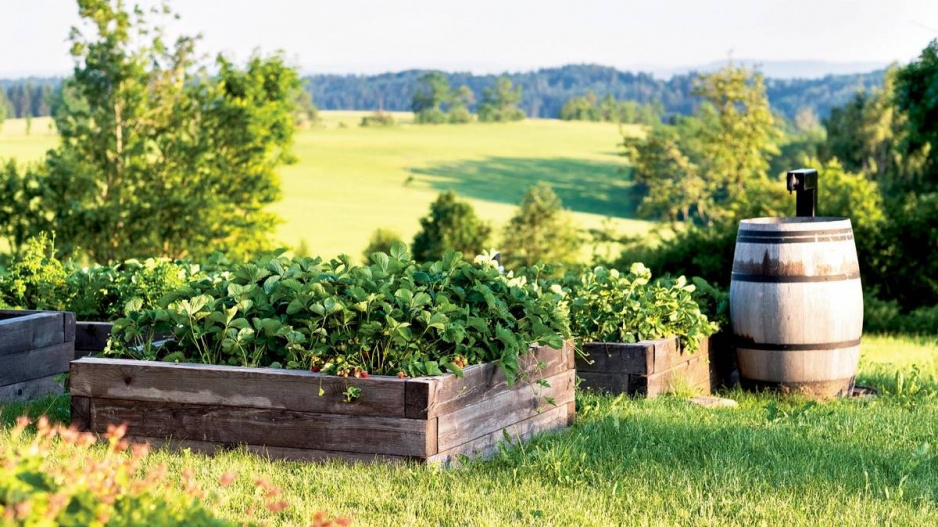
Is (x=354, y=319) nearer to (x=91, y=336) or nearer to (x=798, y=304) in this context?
(x=91, y=336)

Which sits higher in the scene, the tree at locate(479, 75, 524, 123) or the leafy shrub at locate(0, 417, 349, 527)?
the tree at locate(479, 75, 524, 123)

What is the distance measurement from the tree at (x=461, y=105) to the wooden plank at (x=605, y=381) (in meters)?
93.8

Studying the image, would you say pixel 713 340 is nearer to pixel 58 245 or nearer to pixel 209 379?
pixel 209 379

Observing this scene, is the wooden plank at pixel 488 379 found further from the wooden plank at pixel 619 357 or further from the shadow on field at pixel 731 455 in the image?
the wooden plank at pixel 619 357

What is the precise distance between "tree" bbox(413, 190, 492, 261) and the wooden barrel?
131ft

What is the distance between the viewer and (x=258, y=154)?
30656 millimetres

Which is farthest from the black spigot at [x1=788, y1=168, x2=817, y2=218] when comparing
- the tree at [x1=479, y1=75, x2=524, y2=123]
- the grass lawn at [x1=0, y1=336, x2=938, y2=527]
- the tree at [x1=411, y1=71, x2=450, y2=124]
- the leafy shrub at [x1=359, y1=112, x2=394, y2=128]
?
the tree at [x1=479, y1=75, x2=524, y2=123]

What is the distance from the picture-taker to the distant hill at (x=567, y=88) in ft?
319

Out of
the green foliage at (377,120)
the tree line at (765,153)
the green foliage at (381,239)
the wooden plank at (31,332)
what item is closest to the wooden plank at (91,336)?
the wooden plank at (31,332)

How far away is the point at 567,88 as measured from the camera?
115 metres

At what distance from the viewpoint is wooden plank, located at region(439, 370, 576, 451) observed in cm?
456

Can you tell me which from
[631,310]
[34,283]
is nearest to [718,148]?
[631,310]

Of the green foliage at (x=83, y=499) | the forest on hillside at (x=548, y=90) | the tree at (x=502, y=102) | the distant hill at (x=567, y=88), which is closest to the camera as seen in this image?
the green foliage at (x=83, y=499)

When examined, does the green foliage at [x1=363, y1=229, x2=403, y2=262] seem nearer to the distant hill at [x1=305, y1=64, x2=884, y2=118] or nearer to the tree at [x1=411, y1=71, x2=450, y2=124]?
the distant hill at [x1=305, y1=64, x2=884, y2=118]
